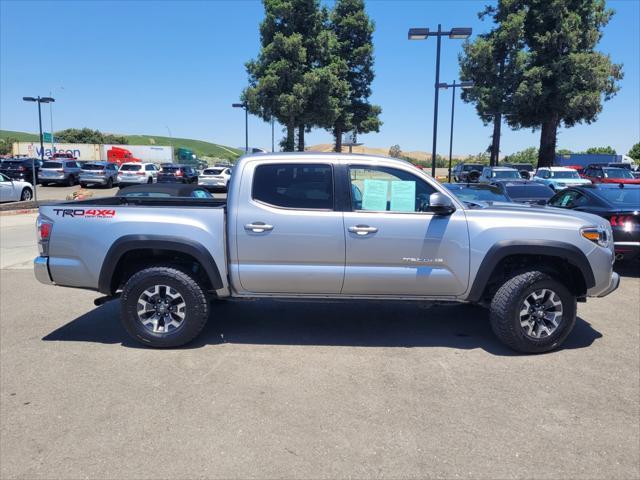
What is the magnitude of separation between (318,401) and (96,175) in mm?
31720

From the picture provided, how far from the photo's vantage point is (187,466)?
3094 millimetres

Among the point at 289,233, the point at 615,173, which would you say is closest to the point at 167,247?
the point at 289,233

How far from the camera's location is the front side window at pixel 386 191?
4945mm

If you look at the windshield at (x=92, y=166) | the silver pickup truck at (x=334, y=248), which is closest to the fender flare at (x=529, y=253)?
the silver pickup truck at (x=334, y=248)

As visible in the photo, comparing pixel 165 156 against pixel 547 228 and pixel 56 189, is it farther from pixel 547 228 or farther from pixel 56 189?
pixel 547 228

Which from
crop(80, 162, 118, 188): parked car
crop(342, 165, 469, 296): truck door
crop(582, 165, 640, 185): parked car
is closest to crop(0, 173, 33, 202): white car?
crop(80, 162, 118, 188): parked car

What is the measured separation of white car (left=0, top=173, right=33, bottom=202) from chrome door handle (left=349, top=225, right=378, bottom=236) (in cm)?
2160

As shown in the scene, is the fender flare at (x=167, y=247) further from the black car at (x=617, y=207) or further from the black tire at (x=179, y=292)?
the black car at (x=617, y=207)

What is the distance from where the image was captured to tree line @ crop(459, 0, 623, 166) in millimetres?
31375

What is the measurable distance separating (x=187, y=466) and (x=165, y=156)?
74260mm

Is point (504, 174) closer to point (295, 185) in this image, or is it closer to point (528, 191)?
point (528, 191)

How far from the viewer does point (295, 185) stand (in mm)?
5000

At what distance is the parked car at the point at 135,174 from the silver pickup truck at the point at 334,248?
93.6ft

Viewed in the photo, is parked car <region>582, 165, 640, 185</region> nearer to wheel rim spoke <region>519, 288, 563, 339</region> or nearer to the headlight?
the headlight
